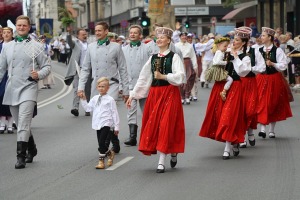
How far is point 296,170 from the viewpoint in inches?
429

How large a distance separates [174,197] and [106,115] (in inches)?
109

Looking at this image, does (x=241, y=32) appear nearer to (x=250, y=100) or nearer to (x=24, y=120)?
(x=250, y=100)

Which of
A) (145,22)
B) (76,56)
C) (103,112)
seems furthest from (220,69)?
(145,22)

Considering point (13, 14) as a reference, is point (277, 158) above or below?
below

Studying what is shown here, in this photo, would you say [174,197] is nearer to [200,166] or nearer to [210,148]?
[200,166]

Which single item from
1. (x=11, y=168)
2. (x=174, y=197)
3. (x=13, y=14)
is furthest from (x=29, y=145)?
(x=13, y=14)

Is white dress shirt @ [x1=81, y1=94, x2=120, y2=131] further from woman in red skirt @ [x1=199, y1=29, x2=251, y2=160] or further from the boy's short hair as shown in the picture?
woman in red skirt @ [x1=199, y1=29, x2=251, y2=160]

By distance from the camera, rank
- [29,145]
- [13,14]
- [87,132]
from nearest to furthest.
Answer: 1. [29,145]
2. [87,132]
3. [13,14]

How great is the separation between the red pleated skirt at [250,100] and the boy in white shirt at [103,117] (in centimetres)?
206

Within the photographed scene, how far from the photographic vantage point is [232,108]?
40.5 ft

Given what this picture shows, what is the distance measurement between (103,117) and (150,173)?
119 centimetres

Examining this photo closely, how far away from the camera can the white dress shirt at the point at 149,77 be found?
10.8 metres

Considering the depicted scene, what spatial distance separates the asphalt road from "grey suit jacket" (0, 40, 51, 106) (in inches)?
37.3

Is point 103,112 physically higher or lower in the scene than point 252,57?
lower
